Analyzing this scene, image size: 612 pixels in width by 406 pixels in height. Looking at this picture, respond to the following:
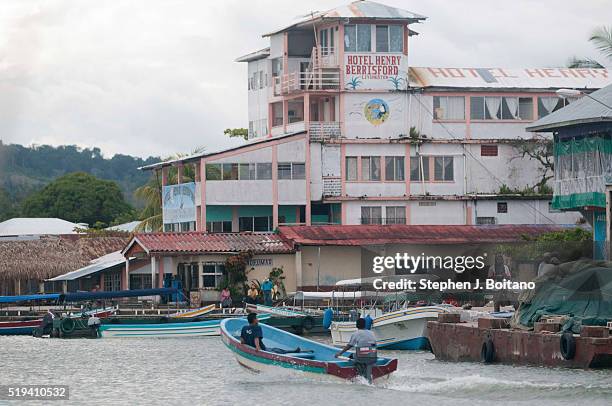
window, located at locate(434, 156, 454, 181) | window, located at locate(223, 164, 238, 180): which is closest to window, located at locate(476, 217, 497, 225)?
window, located at locate(434, 156, 454, 181)

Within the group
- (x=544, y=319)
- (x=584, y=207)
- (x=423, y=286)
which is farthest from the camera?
(x=423, y=286)

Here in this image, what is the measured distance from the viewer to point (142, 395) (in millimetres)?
38062

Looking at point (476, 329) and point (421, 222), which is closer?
point (476, 329)

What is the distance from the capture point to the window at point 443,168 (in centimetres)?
Answer: 7925

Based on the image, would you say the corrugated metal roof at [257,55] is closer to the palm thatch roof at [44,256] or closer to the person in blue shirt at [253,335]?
the palm thatch roof at [44,256]

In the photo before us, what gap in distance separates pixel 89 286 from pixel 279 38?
1779 cm

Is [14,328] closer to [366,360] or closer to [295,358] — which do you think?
[295,358]

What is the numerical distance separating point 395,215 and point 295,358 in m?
42.4

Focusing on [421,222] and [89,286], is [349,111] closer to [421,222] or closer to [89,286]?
[421,222]

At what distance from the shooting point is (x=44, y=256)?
76875mm

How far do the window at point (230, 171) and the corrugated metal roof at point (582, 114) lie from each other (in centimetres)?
1916

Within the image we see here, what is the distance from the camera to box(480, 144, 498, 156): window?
79.5m

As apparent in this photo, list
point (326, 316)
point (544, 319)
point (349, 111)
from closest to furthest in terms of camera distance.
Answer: point (544, 319) → point (326, 316) → point (349, 111)

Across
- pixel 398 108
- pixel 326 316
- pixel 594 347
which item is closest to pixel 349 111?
pixel 398 108
